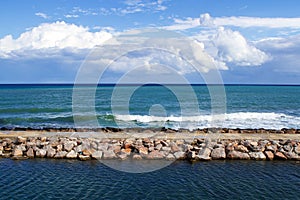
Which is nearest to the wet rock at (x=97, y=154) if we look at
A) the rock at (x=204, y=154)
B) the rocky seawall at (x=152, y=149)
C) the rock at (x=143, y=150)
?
the rocky seawall at (x=152, y=149)

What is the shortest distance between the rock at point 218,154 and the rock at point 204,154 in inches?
7.3

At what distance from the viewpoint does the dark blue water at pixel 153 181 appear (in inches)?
401

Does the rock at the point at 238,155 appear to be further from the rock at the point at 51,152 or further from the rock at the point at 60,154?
the rock at the point at 51,152

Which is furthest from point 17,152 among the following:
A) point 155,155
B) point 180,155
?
point 180,155

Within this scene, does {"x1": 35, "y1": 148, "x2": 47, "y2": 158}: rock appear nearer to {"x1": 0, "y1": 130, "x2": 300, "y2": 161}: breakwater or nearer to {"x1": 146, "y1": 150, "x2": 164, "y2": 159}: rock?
{"x1": 0, "y1": 130, "x2": 300, "y2": 161}: breakwater

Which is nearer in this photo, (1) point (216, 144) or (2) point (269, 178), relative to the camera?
(2) point (269, 178)

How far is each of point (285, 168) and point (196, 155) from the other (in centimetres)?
372

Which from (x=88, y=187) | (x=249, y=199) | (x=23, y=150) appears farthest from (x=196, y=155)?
(x=23, y=150)

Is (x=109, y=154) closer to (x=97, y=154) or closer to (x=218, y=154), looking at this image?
(x=97, y=154)

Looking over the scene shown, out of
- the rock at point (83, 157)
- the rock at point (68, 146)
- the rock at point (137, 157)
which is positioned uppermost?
the rock at point (68, 146)

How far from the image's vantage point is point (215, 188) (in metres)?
10.8

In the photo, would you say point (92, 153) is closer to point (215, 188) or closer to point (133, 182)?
point (133, 182)

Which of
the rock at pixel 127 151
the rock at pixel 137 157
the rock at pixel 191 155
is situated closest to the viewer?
the rock at pixel 191 155

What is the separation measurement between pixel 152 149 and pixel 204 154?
245cm
